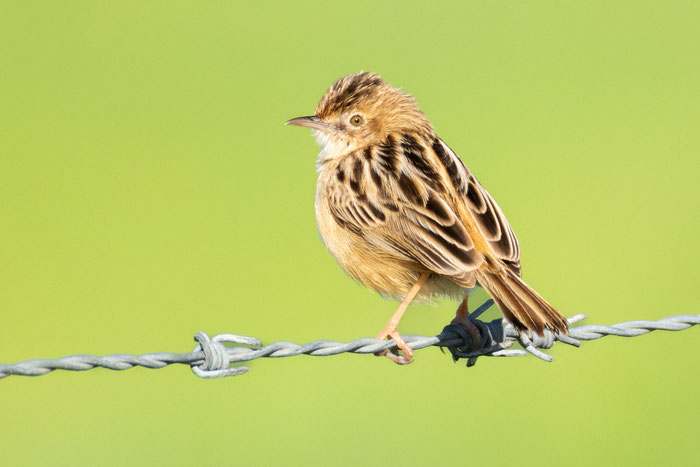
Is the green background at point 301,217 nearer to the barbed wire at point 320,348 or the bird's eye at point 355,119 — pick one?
the barbed wire at point 320,348

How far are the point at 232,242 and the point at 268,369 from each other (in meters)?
2.39

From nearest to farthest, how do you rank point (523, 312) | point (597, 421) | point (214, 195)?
point (523, 312) < point (597, 421) < point (214, 195)

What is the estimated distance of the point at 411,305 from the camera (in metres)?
5.91

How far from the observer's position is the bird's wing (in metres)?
5.22

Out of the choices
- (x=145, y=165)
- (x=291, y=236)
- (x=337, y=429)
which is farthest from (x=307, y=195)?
(x=337, y=429)

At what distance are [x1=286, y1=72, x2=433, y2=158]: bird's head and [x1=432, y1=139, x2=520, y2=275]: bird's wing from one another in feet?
2.26

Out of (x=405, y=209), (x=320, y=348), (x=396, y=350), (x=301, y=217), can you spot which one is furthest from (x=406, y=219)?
(x=301, y=217)

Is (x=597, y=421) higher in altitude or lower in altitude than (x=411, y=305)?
lower

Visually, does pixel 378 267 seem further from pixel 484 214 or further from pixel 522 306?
pixel 522 306

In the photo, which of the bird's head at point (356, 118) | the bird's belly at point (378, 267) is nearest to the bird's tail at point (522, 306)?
the bird's belly at point (378, 267)

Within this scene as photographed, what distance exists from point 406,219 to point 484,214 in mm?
515

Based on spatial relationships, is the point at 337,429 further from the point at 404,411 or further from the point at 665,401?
the point at 665,401

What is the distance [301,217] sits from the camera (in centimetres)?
1073

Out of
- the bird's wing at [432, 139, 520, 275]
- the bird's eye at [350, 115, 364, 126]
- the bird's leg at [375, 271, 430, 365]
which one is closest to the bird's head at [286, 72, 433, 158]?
the bird's eye at [350, 115, 364, 126]
